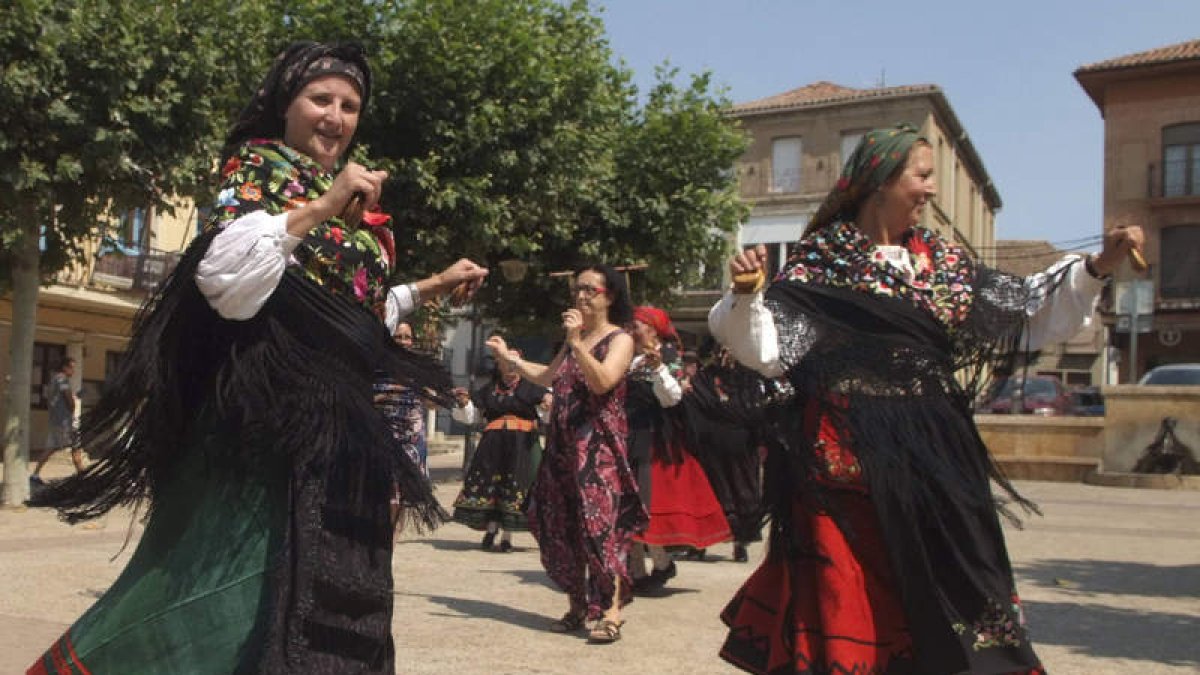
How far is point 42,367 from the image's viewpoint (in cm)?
2500

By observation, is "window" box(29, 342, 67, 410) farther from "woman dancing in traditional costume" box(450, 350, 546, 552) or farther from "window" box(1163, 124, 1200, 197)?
"window" box(1163, 124, 1200, 197)

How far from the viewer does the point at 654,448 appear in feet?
25.2

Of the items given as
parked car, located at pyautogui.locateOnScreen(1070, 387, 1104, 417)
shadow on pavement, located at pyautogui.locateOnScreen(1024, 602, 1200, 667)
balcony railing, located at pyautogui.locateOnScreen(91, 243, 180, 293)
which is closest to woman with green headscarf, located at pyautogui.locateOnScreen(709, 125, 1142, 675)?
shadow on pavement, located at pyautogui.locateOnScreen(1024, 602, 1200, 667)

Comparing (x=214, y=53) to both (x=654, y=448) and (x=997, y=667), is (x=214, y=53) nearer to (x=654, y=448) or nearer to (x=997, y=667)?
(x=654, y=448)

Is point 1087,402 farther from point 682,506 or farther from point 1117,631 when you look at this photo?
point 1117,631

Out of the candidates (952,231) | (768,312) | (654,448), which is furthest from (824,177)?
(768,312)

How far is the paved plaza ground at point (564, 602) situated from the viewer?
5469 millimetres

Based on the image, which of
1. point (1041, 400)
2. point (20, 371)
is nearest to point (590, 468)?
point (20, 371)

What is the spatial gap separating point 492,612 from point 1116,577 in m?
4.68

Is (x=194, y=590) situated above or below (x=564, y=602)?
above

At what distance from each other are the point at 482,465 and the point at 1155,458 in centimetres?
1284

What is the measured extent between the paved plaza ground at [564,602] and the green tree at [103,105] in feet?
9.78

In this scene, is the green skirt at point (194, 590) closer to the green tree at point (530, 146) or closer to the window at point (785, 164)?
the green tree at point (530, 146)

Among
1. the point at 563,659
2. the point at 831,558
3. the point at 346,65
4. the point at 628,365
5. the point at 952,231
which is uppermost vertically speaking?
the point at 952,231
